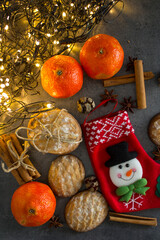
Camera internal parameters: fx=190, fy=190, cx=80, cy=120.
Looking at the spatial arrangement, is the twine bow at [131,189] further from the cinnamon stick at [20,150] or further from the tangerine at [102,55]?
the tangerine at [102,55]

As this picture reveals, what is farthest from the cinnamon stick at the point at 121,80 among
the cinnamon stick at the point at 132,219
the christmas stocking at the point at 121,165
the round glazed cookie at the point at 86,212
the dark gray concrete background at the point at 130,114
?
the cinnamon stick at the point at 132,219

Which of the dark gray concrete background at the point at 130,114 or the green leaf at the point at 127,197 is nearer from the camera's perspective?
the green leaf at the point at 127,197

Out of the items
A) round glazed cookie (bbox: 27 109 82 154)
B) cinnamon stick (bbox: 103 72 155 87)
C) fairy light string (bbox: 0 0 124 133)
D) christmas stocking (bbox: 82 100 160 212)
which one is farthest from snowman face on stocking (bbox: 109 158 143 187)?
fairy light string (bbox: 0 0 124 133)

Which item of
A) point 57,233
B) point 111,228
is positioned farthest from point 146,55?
point 57,233

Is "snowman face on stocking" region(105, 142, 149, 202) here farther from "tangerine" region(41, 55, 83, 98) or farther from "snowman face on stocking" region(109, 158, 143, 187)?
"tangerine" region(41, 55, 83, 98)

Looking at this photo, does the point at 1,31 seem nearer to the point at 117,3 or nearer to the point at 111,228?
the point at 117,3

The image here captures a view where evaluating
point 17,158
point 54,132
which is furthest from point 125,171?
point 17,158
